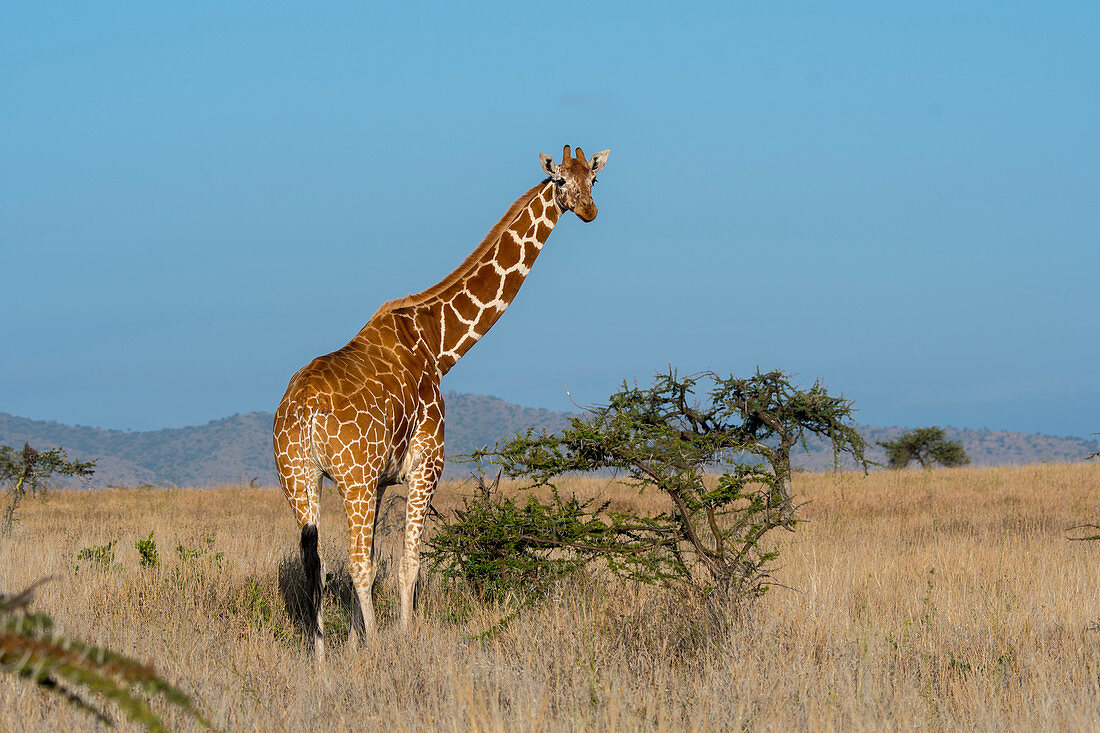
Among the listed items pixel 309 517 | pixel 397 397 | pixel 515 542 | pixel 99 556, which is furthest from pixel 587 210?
pixel 99 556

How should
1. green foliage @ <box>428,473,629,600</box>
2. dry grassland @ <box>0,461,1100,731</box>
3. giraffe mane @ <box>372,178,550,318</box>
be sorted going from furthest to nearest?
giraffe mane @ <box>372,178,550,318</box>
green foliage @ <box>428,473,629,600</box>
dry grassland @ <box>0,461,1100,731</box>

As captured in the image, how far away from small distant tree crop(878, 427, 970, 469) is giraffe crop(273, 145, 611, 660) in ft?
117

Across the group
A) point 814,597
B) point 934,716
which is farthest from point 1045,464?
point 934,716

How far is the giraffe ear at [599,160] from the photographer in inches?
350

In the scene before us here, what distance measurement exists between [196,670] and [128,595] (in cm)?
254

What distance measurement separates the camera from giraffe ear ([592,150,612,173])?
890 centimetres

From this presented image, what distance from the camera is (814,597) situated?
24.9 feet

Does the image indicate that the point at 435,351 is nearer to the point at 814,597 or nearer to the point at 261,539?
the point at 814,597

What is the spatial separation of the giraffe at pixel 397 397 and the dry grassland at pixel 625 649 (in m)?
0.74

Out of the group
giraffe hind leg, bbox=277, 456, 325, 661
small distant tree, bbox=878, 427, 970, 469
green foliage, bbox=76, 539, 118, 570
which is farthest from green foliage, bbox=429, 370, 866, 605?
small distant tree, bbox=878, 427, 970, 469

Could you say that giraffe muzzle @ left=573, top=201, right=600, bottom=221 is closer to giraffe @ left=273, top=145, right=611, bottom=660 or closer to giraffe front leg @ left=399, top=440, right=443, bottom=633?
giraffe @ left=273, top=145, right=611, bottom=660

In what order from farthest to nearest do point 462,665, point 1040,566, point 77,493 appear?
point 77,493, point 1040,566, point 462,665

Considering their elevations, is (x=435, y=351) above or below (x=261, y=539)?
above

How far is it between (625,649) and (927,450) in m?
39.3
